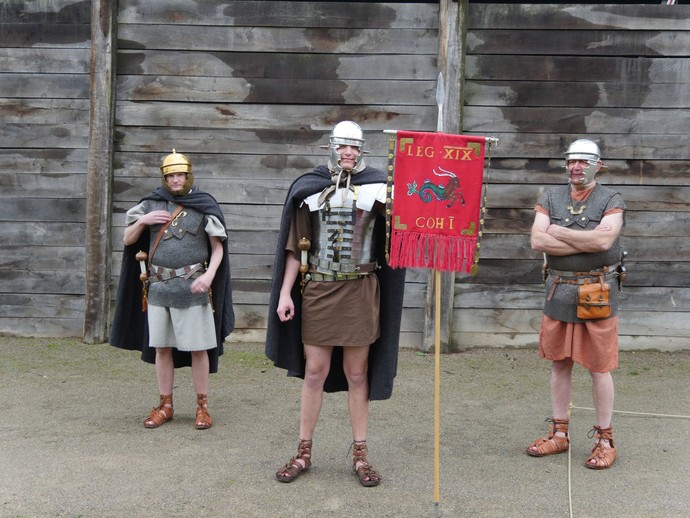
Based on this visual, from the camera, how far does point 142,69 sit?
6.38 metres

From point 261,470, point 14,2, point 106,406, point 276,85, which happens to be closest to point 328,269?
point 261,470

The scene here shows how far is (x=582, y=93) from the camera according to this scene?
20.5 feet

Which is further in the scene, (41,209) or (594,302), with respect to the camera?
(41,209)

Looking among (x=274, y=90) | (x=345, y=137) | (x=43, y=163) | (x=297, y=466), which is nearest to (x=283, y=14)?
(x=274, y=90)

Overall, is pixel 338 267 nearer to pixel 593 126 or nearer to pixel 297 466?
pixel 297 466

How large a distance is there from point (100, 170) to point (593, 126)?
12.4 feet

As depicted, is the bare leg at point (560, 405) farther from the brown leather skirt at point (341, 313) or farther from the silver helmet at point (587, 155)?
the brown leather skirt at point (341, 313)

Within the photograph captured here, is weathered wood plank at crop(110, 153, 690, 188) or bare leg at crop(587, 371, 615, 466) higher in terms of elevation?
weathered wood plank at crop(110, 153, 690, 188)

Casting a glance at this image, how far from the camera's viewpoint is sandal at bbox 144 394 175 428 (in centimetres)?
462

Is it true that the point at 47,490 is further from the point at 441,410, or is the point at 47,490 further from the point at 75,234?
the point at 75,234

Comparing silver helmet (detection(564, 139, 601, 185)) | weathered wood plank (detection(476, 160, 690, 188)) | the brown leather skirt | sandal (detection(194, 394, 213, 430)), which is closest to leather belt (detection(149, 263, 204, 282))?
sandal (detection(194, 394, 213, 430))

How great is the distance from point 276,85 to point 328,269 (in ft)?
9.45

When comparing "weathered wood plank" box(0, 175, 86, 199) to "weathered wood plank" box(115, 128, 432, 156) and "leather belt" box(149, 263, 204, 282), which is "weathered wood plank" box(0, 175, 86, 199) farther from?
"leather belt" box(149, 263, 204, 282)

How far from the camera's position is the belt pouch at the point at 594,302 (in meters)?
4.07
